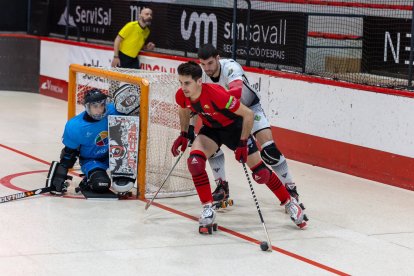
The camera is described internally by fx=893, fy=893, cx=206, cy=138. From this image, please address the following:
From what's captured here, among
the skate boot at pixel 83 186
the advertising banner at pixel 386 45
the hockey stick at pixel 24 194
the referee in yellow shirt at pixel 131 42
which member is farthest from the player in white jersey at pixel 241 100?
the referee in yellow shirt at pixel 131 42

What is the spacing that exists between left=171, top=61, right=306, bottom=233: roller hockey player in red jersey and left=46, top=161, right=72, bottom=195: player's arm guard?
1.37 metres

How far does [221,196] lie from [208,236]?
3.86ft

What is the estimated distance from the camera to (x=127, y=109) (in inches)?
348

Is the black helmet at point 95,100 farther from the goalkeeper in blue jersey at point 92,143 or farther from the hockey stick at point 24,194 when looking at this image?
the hockey stick at point 24,194

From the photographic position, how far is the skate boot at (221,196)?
336 inches

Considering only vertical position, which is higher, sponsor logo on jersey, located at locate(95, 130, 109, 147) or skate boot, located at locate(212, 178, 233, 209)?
sponsor logo on jersey, located at locate(95, 130, 109, 147)

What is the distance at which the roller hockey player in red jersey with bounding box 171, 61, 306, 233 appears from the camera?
24.3 feet

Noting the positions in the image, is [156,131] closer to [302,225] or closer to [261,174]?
[261,174]

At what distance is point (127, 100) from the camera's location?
886 cm

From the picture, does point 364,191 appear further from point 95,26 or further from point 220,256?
point 95,26

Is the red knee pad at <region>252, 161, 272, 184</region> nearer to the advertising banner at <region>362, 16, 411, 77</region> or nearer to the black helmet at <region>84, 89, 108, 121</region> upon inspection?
the black helmet at <region>84, 89, 108, 121</region>

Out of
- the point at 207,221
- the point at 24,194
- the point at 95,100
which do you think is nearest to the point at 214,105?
the point at 207,221

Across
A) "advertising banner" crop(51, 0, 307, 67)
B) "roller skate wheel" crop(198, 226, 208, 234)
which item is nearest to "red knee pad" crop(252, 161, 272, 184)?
"roller skate wheel" crop(198, 226, 208, 234)

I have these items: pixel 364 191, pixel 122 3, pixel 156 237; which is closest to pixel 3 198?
pixel 156 237
